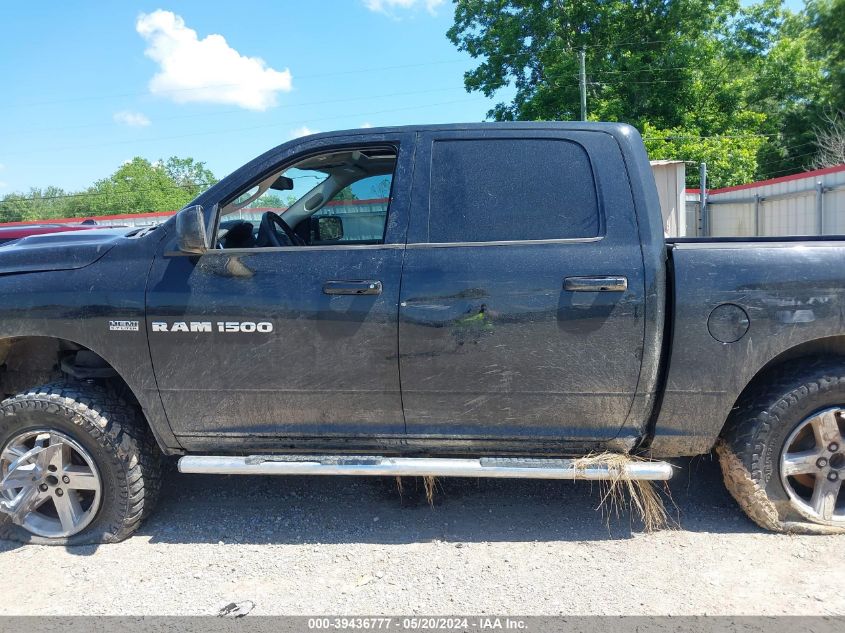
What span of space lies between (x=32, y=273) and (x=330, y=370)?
62.8 inches

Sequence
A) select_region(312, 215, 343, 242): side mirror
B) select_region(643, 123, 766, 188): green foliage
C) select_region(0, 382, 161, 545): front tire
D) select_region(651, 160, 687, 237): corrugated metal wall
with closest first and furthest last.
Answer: select_region(0, 382, 161, 545): front tire
select_region(312, 215, 343, 242): side mirror
select_region(651, 160, 687, 237): corrugated metal wall
select_region(643, 123, 766, 188): green foliage

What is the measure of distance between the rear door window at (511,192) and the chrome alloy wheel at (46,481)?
2.16 metres

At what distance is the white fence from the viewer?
1351 cm

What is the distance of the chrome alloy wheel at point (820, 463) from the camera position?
3.07m

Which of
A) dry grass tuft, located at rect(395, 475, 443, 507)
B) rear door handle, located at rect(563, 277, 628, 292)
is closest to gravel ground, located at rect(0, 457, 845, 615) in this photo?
dry grass tuft, located at rect(395, 475, 443, 507)

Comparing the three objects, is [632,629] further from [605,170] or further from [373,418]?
[605,170]

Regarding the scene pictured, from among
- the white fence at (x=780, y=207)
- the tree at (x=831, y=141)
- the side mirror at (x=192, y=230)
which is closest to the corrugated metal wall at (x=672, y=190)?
the white fence at (x=780, y=207)

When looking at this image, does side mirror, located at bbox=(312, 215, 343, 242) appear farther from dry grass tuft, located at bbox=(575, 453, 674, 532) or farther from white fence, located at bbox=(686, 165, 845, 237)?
white fence, located at bbox=(686, 165, 845, 237)

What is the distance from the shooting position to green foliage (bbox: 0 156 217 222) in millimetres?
50562

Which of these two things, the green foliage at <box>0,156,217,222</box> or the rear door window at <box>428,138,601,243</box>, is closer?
the rear door window at <box>428,138,601,243</box>

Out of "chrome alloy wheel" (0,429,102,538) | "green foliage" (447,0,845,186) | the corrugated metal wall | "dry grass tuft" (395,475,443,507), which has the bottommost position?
"dry grass tuft" (395,475,443,507)

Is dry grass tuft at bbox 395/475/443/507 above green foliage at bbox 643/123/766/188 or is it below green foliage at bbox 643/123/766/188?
below

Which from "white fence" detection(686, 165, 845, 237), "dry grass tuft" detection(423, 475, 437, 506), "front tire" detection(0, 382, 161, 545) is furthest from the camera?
"white fence" detection(686, 165, 845, 237)

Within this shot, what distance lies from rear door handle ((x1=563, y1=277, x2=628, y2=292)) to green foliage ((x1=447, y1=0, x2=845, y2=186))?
69.6 ft
